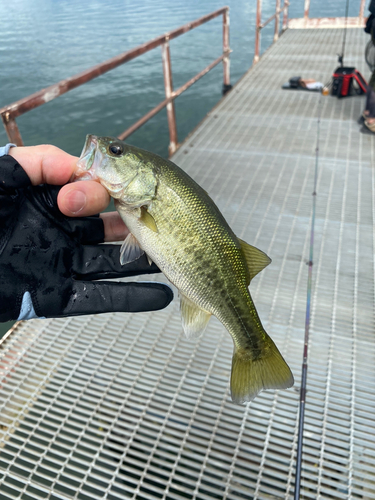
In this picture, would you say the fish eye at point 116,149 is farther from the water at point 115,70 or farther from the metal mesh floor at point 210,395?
the water at point 115,70

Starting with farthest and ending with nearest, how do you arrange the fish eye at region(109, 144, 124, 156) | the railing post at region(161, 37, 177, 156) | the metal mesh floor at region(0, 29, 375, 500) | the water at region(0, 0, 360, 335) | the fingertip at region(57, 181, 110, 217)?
the water at region(0, 0, 360, 335)
the railing post at region(161, 37, 177, 156)
the metal mesh floor at region(0, 29, 375, 500)
the fish eye at region(109, 144, 124, 156)
the fingertip at region(57, 181, 110, 217)

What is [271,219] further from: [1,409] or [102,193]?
[1,409]

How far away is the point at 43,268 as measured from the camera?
1.94 m

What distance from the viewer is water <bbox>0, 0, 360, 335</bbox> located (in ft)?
32.9

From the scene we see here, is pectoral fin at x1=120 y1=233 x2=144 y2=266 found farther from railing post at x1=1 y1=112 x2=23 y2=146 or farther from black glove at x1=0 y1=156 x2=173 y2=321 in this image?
railing post at x1=1 y1=112 x2=23 y2=146

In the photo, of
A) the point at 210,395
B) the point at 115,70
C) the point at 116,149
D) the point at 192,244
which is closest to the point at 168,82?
the point at 116,149

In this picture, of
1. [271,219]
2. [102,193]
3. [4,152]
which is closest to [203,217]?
[102,193]

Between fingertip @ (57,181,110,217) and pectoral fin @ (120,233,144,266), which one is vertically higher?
fingertip @ (57,181,110,217)

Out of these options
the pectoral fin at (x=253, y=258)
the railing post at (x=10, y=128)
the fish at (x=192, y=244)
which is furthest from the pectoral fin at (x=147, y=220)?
the railing post at (x=10, y=128)

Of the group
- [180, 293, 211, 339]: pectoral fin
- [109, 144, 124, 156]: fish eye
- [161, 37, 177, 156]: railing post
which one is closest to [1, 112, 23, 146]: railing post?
[109, 144, 124, 156]: fish eye

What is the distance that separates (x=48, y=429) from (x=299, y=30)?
14.1 metres

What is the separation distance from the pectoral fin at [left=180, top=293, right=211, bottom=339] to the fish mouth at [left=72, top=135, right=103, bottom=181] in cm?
76

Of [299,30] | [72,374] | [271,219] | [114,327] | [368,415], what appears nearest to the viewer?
[368,415]

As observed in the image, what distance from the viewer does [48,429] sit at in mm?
2322
